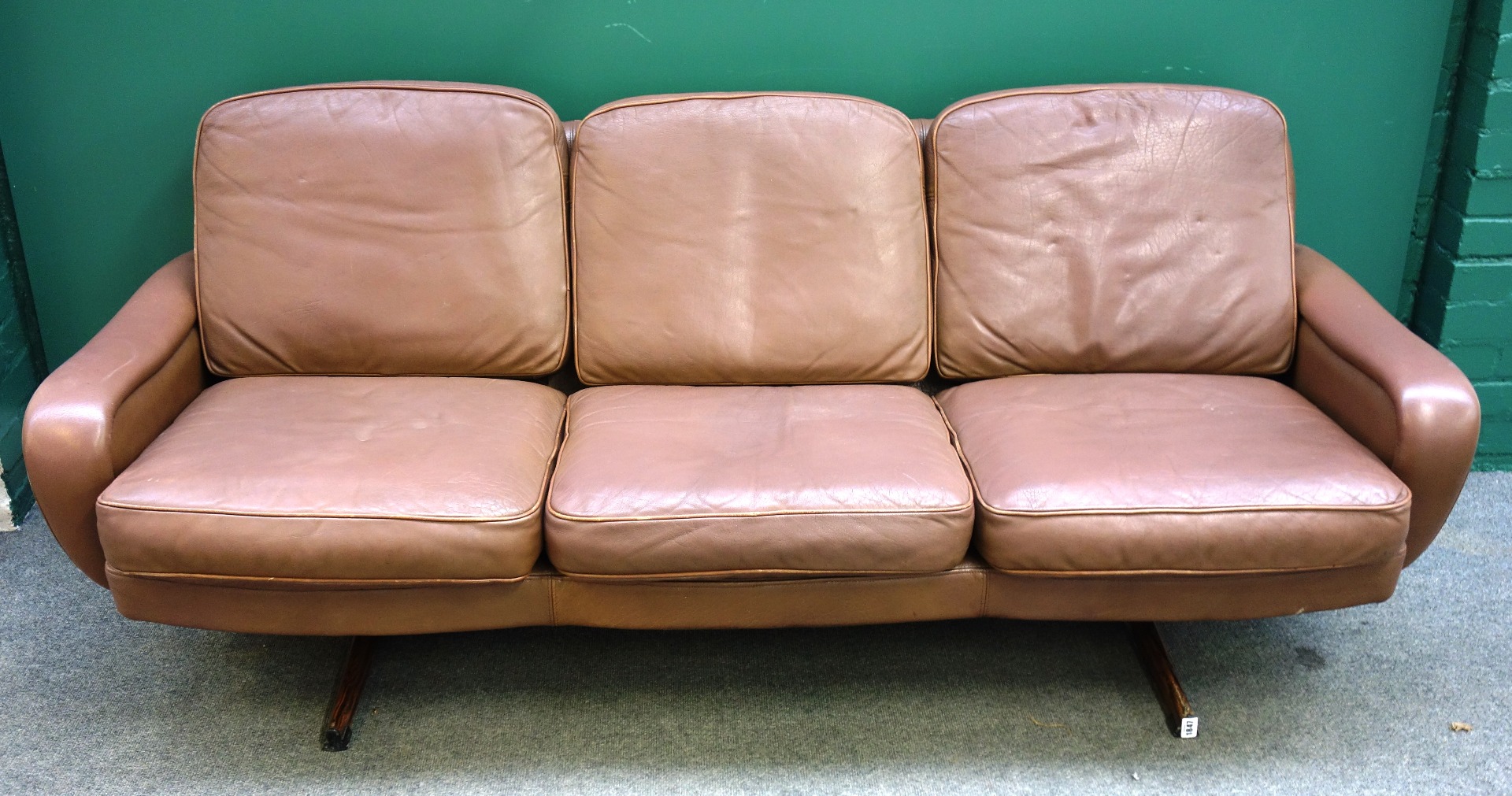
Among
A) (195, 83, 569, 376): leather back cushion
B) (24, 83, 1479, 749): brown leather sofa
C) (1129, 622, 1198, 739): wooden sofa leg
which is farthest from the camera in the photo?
(195, 83, 569, 376): leather back cushion

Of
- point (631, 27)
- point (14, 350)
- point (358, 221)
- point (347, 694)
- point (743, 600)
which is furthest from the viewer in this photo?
point (14, 350)

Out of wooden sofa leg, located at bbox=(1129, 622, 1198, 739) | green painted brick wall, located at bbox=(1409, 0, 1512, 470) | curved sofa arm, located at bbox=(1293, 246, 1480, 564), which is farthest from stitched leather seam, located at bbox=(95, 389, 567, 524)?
green painted brick wall, located at bbox=(1409, 0, 1512, 470)

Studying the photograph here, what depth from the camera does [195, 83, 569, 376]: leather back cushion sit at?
206 cm

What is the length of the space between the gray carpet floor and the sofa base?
0.22 m

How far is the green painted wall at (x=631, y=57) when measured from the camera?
7.38 ft

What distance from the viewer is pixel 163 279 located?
210 centimetres

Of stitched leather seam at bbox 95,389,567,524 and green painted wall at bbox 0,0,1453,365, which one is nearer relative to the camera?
stitched leather seam at bbox 95,389,567,524

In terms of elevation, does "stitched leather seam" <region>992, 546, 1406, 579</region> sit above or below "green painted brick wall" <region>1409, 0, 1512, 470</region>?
below

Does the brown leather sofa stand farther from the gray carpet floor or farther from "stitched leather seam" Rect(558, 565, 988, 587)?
the gray carpet floor

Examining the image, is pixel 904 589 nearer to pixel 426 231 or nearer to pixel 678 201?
pixel 678 201

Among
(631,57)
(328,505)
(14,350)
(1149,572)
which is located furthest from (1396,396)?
(14,350)

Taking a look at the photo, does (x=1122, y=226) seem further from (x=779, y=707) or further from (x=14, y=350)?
(x=14, y=350)

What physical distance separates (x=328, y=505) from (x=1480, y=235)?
225 centimetres

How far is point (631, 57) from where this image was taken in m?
2.29
